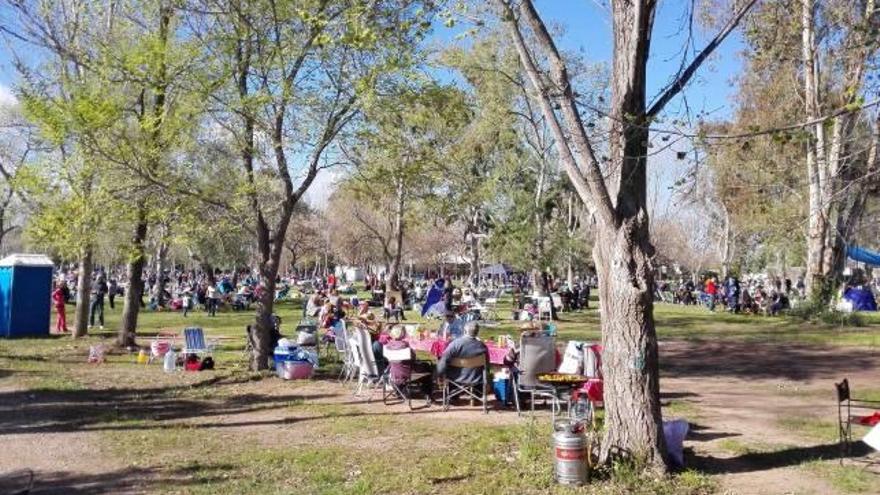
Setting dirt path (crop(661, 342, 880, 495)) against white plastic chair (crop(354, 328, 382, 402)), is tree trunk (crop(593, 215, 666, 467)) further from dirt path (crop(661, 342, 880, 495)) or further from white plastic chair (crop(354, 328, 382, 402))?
white plastic chair (crop(354, 328, 382, 402))

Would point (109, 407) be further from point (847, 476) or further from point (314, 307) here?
point (314, 307)

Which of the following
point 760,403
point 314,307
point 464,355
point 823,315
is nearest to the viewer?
point 464,355

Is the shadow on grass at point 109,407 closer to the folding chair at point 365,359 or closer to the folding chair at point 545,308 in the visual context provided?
the folding chair at point 365,359

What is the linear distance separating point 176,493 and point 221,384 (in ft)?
20.8

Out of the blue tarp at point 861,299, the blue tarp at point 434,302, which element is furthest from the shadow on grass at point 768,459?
the blue tarp at point 861,299

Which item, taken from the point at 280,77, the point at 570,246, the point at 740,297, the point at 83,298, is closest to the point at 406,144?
the point at 280,77

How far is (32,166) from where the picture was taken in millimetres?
12719

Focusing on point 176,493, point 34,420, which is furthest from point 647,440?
point 34,420

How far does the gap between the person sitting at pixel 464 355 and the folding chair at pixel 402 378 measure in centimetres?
57

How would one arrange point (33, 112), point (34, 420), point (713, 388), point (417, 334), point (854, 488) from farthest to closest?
point (417, 334)
point (713, 388)
point (33, 112)
point (34, 420)
point (854, 488)

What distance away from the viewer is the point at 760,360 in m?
16.5

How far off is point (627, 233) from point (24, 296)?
18.3 metres

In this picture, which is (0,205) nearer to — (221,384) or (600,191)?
(221,384)

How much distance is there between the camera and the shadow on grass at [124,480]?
6750 millimetres
